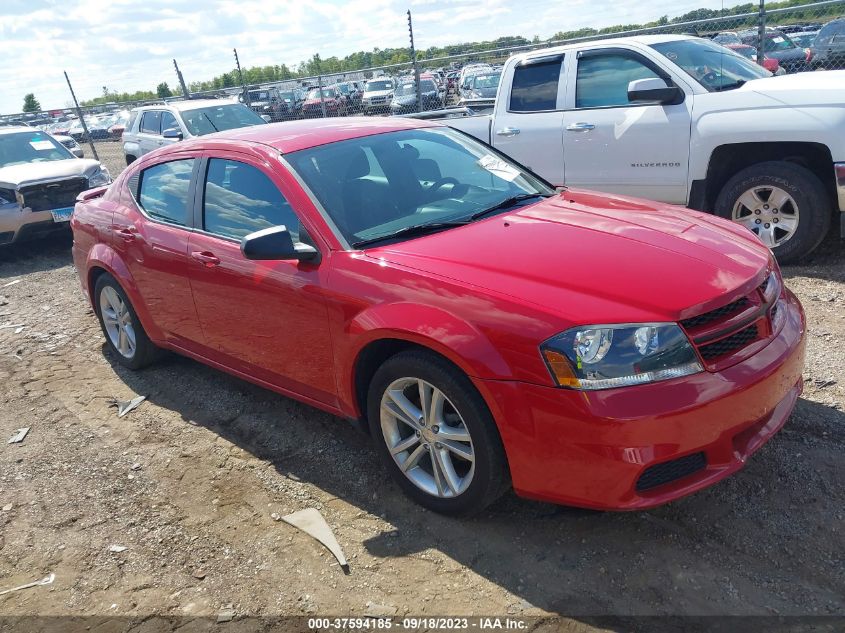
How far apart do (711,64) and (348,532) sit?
5440 millimetres

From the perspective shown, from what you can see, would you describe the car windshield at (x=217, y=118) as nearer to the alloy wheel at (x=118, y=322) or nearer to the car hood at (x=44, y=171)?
the car hood at (x=44, y=171)

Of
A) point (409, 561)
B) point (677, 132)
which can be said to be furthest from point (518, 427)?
point (677, 132)

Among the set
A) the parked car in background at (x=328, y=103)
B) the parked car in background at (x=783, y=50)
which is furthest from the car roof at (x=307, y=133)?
the parked car in background at (x=328, y=103)

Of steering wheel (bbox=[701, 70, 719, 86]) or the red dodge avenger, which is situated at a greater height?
steering wheel (bbox=[701, 70, 719, 86])

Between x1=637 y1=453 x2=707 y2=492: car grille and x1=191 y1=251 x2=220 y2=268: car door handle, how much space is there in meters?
2.47

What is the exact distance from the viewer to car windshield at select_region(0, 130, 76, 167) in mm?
10516

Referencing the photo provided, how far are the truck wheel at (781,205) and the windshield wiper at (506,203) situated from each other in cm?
273

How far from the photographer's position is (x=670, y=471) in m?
2.63

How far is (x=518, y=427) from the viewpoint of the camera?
2.67m

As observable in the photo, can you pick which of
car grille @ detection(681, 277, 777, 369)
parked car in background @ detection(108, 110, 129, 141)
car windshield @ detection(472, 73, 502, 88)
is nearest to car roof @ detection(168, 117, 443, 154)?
car grille @ detection(681, 277, 777, 369)

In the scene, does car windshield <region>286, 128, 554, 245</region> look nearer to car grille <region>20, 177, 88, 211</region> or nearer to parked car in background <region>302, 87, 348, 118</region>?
car grille <region>20, 177, 88, 211</region>

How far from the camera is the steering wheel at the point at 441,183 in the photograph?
378 centimetres

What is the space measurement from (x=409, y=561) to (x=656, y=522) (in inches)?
41.6

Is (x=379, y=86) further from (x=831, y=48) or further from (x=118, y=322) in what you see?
(x=118, y=322)
